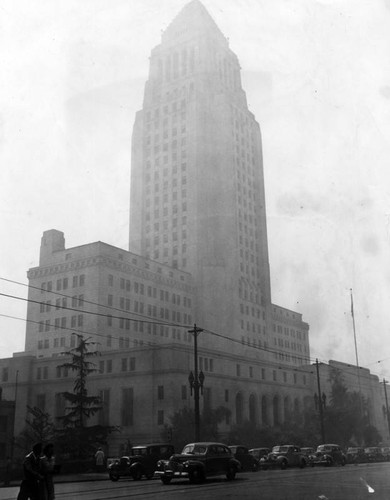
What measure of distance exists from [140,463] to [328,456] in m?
16.6

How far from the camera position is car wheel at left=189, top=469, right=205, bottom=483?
21.8 metres

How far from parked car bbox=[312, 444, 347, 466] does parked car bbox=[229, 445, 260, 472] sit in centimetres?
777

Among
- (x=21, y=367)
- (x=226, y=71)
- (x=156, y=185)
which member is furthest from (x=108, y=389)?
(x=226, y=71)

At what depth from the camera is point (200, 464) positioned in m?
22.0

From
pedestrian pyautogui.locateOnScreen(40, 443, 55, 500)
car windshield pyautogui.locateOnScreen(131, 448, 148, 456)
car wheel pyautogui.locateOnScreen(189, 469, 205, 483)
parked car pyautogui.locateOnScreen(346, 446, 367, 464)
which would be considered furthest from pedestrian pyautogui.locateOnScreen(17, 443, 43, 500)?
parked car pyautogui.locateOnScreen(346, 446, 367, 464)

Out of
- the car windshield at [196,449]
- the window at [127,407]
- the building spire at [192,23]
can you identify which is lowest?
the car windshield at [196,449]

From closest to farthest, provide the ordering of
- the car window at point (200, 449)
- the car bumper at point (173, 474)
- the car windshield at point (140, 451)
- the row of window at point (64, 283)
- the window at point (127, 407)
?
the car bumper at point (173, 474) < the car window at point (200, 449) < the car windshield at point (140, 451) < the window at point (127, 407) < the row of window at point (64, 283)

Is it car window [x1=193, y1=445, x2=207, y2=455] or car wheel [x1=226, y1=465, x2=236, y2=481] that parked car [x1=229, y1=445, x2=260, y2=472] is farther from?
car window [x1=193, y1=445, x2=207, y2=455]

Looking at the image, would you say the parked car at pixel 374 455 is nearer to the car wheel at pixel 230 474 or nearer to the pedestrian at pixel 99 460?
the pedestrian at pixel 99 460

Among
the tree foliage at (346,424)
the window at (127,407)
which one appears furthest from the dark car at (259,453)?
the window at (127,407)

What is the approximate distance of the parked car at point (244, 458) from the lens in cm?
2983

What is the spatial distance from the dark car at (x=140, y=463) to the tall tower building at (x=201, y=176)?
66.4 metres

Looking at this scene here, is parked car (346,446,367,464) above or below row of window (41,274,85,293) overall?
below

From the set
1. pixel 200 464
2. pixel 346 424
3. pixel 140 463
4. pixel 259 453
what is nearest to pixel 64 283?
pixel 346 424
